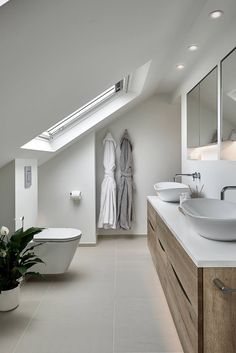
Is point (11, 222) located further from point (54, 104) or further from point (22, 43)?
point (22, 43)

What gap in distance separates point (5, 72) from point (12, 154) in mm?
1293

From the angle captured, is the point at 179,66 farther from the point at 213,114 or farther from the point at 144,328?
the point at 144,328

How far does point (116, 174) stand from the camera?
4.30 m

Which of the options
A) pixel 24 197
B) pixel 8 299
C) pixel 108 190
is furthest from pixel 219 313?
pixel 108 190

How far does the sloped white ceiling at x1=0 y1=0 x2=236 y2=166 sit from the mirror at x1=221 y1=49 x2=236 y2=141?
9.5 inches

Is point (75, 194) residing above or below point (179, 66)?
below

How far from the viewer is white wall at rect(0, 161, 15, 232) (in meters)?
2.58

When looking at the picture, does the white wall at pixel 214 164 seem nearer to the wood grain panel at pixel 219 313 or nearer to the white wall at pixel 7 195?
the wood grain panel at pixel 219 313

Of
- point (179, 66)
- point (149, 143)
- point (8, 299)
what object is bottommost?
point (8, 299)

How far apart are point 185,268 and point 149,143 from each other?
3.10 metres

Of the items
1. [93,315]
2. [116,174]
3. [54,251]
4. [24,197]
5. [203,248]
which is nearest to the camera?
[203,248]

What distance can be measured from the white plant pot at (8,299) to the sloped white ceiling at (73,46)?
111cm

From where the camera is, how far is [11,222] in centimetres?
263

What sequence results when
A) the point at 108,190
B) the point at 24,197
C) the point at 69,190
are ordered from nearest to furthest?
1. the point at 24,197
2. the point at 69,190
3. the point at 108,190
